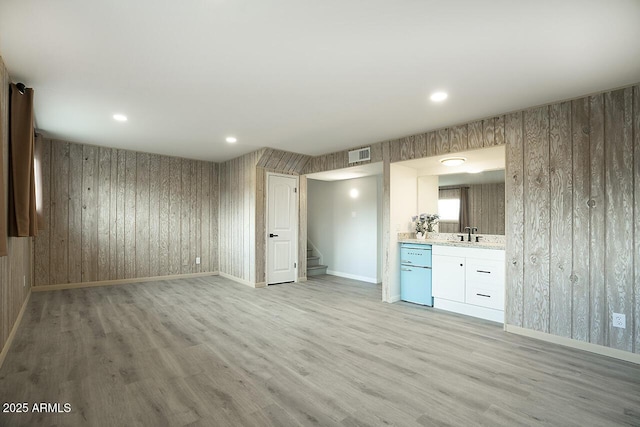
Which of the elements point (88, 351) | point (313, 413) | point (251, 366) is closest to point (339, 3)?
point (313, 413)

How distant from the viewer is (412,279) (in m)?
4.59

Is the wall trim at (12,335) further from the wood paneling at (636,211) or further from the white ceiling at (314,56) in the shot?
the wood paneling at (636,211)

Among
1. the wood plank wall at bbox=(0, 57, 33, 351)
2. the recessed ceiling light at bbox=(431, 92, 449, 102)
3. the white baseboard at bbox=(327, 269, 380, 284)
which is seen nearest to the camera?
the wood plank wall at bbox=(0, 57, 33, 351)

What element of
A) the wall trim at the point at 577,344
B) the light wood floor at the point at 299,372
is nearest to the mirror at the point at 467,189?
→ the wall trim at the point at 577,344

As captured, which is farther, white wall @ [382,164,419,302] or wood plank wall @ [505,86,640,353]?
white wall @ [382,164,419,302]

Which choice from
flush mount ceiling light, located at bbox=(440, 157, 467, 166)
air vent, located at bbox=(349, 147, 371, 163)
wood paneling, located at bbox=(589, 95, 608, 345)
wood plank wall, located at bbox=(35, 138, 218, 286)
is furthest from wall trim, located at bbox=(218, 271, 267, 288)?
wood paneling, located at bbox=(589, 95, 608, 345)

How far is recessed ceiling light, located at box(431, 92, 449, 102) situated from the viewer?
2.99 meters

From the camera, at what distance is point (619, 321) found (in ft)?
9.07

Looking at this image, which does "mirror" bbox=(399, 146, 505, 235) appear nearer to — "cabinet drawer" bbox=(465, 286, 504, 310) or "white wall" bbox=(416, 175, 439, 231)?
"white wall" bbox=(416, 175, 439, 231)

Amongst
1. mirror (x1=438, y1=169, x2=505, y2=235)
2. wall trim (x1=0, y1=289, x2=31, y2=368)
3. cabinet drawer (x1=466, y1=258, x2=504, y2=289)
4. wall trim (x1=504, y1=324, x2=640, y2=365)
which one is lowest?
wall trim (x1=504, y1=324, x2=640, y2=365)

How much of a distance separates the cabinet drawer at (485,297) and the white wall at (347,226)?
234cm

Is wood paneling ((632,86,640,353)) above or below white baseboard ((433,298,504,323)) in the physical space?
above

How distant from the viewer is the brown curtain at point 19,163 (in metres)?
2.77

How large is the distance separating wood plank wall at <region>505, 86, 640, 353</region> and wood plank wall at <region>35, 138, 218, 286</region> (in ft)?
18.8
